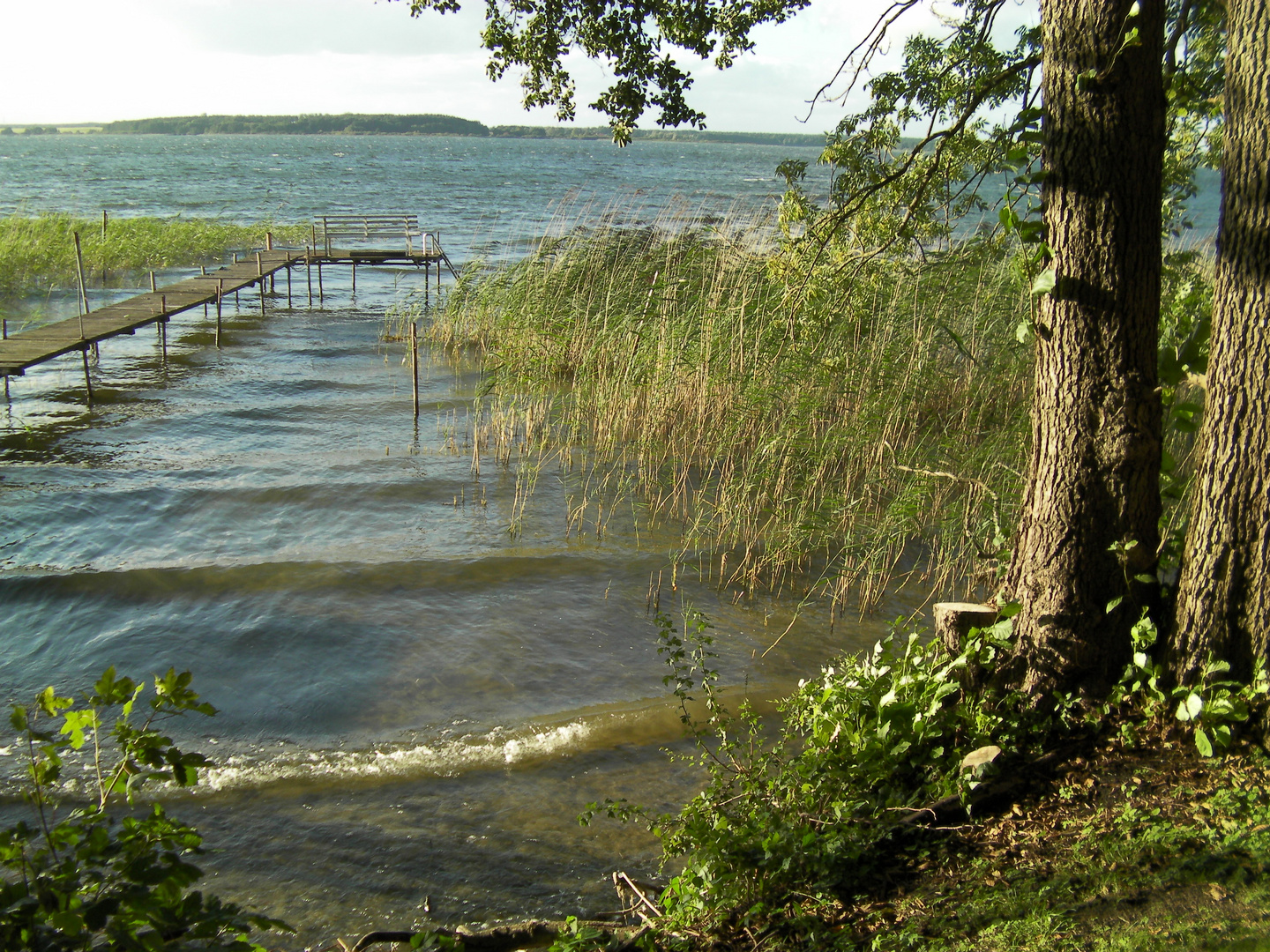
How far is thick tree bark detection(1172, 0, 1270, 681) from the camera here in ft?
10.3

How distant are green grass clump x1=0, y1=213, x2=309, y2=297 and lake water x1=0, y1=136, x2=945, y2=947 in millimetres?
8982

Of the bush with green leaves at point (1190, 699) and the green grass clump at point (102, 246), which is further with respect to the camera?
the green grass clump at point (102, 246)

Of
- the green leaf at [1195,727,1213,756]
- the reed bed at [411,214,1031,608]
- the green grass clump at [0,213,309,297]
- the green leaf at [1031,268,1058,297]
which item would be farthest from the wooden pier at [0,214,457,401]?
the green leaf at [1195,727,1213,756]

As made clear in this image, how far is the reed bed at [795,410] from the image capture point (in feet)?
22.4

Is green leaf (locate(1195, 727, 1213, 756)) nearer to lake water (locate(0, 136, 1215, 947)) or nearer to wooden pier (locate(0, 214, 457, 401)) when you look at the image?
lake water (locate(0, 136, 1215, 947))

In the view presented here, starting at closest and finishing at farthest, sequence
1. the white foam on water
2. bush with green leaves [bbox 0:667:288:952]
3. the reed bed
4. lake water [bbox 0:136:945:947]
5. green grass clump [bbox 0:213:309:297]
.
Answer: bush with green leaves [bbox 0:667:288:952] → lake water [bbox 0:136:945:947] → the white foam on water → the reed bed → green grass clump [bbox 0:213:309:297]

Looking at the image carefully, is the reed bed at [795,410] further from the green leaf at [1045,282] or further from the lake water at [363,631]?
the green leaf at [1045,282]

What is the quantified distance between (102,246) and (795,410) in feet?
72.3

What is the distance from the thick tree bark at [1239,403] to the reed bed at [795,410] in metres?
1.43

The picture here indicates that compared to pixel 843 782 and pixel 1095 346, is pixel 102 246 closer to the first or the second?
pixel 843 782

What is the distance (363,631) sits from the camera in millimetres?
6551

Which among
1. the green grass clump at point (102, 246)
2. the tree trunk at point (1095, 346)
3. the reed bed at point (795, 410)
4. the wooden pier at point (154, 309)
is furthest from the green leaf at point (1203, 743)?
the green grass clump at point (102, 246)

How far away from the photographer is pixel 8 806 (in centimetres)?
457

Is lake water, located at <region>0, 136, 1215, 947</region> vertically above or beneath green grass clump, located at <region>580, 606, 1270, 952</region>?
beneath
